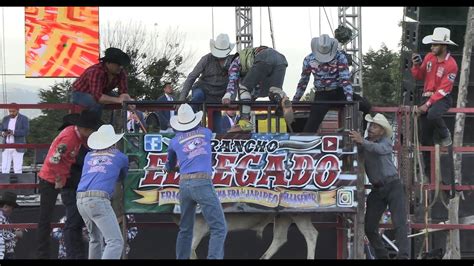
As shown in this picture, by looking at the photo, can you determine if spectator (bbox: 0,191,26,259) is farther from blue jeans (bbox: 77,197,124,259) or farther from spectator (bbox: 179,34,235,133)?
spectator (bbox: 179,34,235,133)

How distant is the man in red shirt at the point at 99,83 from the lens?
912cm

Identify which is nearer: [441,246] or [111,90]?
[111,90]

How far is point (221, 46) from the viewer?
9.60 metres

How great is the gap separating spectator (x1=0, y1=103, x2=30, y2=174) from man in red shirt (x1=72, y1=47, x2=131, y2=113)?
384cm

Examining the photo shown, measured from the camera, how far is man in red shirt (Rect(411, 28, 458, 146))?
29.9 ft

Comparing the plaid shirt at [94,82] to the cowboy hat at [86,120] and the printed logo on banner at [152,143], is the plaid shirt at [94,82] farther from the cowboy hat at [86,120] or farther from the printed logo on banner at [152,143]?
the printed logo on banner at [152,143]

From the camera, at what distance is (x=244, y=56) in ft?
31.1

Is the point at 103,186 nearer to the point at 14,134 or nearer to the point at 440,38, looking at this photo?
the point at 440,38

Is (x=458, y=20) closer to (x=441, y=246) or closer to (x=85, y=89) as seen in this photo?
(x=441, y=246)

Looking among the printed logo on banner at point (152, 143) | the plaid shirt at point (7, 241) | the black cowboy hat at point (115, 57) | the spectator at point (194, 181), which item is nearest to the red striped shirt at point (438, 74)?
the spectator at point (194, 181)

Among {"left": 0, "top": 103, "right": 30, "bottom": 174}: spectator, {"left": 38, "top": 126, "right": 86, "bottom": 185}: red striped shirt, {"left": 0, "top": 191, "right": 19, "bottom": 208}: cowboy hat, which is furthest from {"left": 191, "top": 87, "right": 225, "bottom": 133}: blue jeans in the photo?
{"left": 0, "top": 103, "right": 30, "bottom": 174}: spectator

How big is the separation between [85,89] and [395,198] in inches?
144

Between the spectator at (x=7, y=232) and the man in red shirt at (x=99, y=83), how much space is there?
79.2 inches
